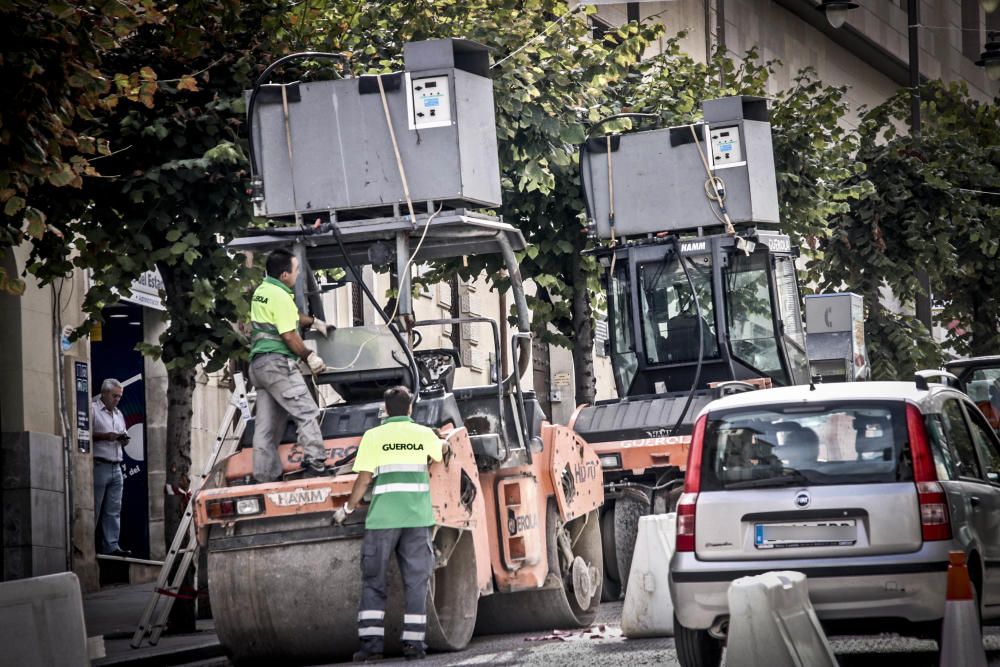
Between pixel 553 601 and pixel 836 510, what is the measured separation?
446 cm

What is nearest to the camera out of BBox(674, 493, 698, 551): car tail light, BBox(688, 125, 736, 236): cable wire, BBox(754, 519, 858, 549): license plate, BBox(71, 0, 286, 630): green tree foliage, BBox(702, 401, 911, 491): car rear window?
BBox(754, 519, 858, 549): license plate

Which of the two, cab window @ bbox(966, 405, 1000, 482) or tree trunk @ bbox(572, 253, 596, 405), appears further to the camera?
tree trunk @ bbox(572, 253, 596, 405)

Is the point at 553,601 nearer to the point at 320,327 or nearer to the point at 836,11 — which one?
the point at 320,327

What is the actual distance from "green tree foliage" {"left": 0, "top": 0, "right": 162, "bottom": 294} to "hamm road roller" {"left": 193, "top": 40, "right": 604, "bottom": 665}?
7.25 ft

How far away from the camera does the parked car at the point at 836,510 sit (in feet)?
31.8

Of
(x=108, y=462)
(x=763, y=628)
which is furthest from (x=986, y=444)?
(x=108, y=462)

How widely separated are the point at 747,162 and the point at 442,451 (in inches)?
291

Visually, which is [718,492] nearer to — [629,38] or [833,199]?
[629,38]

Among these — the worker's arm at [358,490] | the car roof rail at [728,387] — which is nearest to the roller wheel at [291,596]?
the worker's arm at [358,490]

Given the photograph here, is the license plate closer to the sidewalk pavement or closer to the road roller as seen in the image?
the road roller

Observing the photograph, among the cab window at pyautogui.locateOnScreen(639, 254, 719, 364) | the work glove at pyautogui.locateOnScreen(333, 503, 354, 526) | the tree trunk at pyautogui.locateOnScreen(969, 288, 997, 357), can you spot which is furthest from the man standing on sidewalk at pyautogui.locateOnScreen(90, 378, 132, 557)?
the tree trunk at pyautogui.locateOnScreen(969, 288, 997, 357)

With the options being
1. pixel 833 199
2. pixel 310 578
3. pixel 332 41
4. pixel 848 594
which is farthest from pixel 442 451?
pixel 833 199

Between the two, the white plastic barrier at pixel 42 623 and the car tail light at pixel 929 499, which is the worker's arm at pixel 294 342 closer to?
the white plastic barrier at pixel 42 623

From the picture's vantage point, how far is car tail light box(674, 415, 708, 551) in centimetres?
1009
